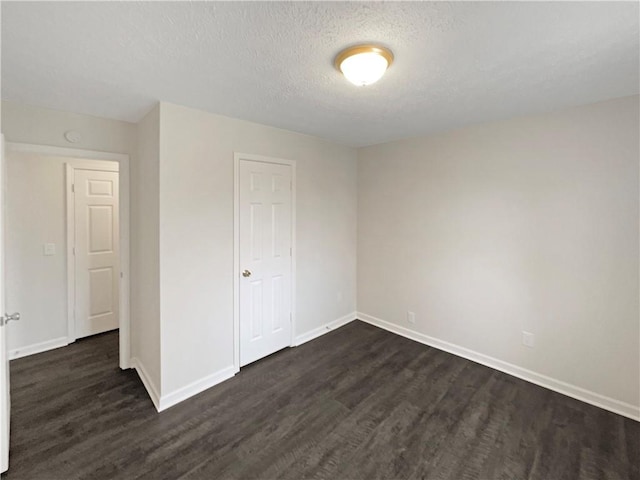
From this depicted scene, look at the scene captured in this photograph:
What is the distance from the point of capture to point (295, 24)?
1331 mm

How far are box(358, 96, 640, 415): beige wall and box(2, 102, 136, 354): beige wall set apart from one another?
10.5 feet

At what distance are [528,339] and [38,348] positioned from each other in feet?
16.6

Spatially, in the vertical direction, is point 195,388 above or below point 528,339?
below

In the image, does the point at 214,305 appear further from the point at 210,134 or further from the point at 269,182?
the point at 210,134

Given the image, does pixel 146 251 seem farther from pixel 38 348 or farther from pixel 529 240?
pixel 529 240

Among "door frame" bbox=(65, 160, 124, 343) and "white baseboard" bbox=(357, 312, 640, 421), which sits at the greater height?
"door frame" bbox=(65, 160, 124, 343)

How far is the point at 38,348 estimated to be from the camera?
3.16 metres

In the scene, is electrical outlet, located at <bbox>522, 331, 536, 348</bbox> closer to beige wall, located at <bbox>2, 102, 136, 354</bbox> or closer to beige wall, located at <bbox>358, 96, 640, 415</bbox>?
beige wall, located at <bbox>358, 96, 640, 415</bbox>

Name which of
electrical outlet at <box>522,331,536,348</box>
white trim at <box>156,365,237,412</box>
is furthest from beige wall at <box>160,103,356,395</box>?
electrical outlet at <box>522,331,536,348</box>

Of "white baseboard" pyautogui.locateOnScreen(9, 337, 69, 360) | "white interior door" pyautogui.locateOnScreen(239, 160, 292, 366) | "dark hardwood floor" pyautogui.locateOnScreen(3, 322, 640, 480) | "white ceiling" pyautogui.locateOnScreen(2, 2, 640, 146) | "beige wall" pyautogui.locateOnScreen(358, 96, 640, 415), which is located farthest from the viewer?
"white baseboard" pyautogui.locateOnScreen(9, 337, 69, 360)

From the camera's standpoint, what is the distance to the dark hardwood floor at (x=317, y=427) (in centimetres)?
179

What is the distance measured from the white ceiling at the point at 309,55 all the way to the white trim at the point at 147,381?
2310 millimetres

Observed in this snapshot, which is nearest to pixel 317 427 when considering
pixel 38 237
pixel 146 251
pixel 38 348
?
pixel 146 251

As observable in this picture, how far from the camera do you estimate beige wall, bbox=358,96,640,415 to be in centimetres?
226
